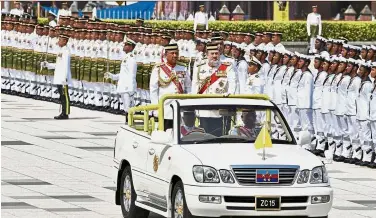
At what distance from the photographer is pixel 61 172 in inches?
930

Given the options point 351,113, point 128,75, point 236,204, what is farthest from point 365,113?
point 128,75

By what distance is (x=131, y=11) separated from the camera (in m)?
69.8

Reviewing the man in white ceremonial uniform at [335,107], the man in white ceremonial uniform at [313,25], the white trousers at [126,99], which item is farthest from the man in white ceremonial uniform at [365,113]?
the man in white ceremonial uniform at [313,25]

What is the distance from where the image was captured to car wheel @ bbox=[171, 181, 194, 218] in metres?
16.2

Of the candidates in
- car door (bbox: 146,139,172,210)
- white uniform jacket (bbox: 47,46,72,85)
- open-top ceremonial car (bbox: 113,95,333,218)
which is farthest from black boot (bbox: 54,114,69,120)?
car door (bbox: 146,139,172,210)

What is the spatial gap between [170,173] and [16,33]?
26.6m

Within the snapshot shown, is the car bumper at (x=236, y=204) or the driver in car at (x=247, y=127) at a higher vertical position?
the driver in car at (x=247, y=127)

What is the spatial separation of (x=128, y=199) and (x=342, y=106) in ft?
27.3

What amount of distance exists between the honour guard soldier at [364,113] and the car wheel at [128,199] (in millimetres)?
7267

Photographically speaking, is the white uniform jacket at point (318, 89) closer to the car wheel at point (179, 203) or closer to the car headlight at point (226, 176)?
the car wheel at point (179, 203)

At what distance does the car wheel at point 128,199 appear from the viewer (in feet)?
59.2

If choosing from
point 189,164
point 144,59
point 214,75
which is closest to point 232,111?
point 189,164

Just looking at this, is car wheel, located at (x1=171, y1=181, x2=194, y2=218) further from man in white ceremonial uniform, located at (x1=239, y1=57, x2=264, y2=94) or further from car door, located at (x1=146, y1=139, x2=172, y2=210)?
man in white ceremonial uniform, located at (x1=239, y1=57, x2=264, y2=94)

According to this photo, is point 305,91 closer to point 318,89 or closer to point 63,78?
point 318,89
